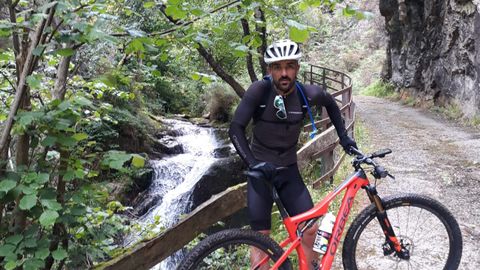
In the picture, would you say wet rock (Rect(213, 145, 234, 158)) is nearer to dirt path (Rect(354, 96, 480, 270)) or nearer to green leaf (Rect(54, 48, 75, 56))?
dirt path (Rect(354, 96, 480, 270))

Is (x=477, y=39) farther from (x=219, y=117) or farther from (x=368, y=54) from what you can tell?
(x=368, y=54)

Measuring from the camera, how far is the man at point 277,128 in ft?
10.9

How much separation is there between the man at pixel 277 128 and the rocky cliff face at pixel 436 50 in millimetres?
12544

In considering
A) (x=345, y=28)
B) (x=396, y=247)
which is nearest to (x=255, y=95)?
(x=396, y=247)

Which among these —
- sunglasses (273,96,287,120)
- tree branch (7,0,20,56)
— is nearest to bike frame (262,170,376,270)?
sunglasses (273,96,287,120)

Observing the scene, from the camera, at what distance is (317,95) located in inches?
138

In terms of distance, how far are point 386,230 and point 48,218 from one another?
104 inches

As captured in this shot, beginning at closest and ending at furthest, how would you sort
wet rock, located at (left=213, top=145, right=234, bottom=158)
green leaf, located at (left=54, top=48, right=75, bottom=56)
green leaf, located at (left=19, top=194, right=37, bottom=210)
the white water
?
green leaf, located at (left=19, top=194, right=37, bottom=210) < green leaf, located at (left=54, top=48, right=75, bottom=56) < the white water < wet rock, located at (left=213, top=145, right=234, bottom=158)

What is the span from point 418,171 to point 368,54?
3504 cm

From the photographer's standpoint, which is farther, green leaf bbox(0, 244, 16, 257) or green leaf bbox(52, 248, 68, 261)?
green leaf bbox(52, 248, 68, 261)

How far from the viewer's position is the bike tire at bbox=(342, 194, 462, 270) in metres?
3.51

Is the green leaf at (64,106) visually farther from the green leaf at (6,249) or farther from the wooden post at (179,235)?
the wooden post at (179,235)

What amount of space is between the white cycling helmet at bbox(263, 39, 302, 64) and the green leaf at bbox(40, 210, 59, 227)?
1.91 m

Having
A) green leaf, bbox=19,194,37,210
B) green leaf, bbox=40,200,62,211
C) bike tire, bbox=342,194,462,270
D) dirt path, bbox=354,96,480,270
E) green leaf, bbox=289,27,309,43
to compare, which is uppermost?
green leaf, bbox=289,27,309,43
